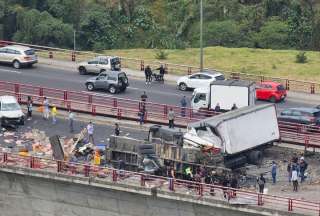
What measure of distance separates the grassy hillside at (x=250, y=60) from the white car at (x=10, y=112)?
1916 cm

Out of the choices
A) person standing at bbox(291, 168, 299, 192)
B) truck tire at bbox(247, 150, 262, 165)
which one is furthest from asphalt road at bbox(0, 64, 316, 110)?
person standing at bbox(291, 168, 299, 192)

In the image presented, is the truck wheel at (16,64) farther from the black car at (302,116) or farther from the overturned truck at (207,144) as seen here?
the black car at (302,116)

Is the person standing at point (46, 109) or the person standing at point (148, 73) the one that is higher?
the person standing at point (148, 73)

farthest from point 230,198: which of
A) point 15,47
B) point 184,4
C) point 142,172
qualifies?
point 184,4

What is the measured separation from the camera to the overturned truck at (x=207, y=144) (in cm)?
4394

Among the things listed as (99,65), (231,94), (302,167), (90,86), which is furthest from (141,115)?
(99,65)

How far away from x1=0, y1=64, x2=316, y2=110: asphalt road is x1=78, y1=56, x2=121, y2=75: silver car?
489mm

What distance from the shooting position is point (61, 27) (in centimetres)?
7838

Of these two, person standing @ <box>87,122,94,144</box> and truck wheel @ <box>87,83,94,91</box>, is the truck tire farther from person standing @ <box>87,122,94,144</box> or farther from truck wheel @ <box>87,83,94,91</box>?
truck wheel @ <box>87,83,94,91</box>

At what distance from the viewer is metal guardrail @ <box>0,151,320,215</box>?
39.7m

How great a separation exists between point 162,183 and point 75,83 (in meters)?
19.6


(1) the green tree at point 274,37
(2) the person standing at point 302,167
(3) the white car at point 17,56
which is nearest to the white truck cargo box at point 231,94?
(2) the person standing at point 302,167

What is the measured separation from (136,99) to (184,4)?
3051 centimetres

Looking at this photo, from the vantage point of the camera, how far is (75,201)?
44.3 metres
